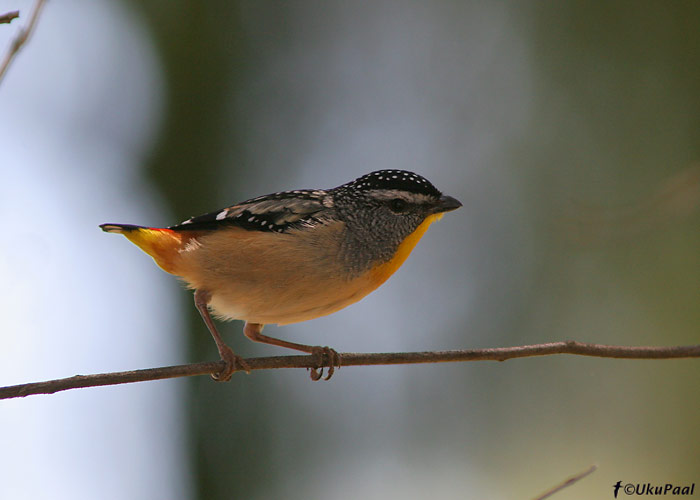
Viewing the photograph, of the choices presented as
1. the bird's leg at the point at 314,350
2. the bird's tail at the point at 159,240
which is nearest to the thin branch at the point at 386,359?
the bird's leg at the point at 314,350

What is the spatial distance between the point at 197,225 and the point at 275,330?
3.36m

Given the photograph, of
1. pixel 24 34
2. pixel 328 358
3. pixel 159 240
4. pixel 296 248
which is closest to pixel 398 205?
pixel 296 248

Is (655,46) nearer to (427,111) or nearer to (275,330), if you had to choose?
(427,111)

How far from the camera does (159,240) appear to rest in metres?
5.54

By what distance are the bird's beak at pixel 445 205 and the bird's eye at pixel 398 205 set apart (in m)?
0.24

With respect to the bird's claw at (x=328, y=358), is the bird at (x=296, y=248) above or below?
above

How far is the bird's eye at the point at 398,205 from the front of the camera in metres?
5.45

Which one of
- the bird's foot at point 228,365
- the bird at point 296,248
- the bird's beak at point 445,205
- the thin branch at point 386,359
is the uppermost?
the bird's beak at point 445,205

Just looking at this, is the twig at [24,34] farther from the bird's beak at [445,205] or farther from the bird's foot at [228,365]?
the bird's beak at [445,205]

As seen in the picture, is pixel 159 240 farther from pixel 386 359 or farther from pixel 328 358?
pixel 386 359

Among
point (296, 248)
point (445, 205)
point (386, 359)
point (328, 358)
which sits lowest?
point (328, 358)

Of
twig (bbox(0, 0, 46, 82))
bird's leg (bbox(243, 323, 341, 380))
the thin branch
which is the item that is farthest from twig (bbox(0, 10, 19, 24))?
bird's leg (bbox(243, 323, 341, 380))

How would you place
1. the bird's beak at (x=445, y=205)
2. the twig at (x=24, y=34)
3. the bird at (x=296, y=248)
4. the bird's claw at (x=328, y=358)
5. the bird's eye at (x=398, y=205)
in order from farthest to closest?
the bird's eye at (x=398, y=205)
the bird's beak at (x=445, y=205)
the bird's claw at (x=328, y=358)
the bird at (x=296, y=248)
the twig at (x=24, y=34)

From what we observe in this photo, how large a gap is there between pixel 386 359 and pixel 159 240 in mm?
2502
